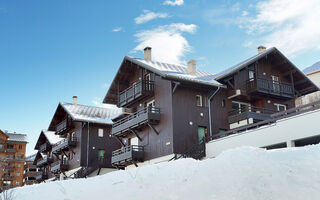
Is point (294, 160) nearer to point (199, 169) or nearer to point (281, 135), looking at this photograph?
point (199, 169)

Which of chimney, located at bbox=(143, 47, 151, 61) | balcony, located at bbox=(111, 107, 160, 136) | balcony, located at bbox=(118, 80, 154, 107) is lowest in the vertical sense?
balcony, located at bbox=(111, 107, 160, 136)

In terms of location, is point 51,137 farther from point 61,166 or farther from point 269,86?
point 269,86

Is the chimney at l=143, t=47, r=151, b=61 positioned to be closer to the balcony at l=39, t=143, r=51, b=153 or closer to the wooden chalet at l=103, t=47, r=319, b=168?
the wooden chalet at l=103, t=47, r=319, b=168

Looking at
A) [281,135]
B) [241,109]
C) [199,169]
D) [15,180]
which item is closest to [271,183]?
[199,169]

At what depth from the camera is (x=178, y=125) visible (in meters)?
28.9

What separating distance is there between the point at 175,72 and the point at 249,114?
684 cm

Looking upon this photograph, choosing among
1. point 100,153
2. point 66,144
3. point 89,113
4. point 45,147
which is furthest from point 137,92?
point 45,147

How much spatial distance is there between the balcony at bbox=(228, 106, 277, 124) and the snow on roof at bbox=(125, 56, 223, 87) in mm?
2829

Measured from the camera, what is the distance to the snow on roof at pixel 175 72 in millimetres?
28953

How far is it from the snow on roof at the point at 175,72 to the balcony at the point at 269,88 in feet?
9.10

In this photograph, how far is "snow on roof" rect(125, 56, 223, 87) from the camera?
95.0ft

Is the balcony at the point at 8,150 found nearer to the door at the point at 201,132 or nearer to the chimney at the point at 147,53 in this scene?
the chimney at the point at 147,53

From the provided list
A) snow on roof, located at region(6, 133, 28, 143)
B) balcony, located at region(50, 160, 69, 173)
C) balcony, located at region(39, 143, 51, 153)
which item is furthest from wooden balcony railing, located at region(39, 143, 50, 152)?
snow on roof, located at region(6, 133, 28, 143)

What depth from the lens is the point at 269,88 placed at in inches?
1262
